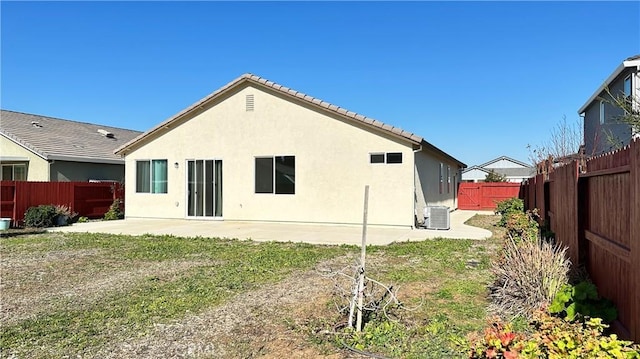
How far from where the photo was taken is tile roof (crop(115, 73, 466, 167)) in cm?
1353

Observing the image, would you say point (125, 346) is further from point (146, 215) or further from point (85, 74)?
point (85, 74)

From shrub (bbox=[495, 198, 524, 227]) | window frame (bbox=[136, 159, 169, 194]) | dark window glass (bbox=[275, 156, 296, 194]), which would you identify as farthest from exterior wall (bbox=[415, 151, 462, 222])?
window frame (bbox=[136, 159, 169, 194])

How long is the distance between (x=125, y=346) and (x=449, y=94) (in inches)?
747

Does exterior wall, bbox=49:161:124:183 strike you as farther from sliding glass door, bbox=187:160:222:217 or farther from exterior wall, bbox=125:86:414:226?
sliding glass door, bbox=187:160:222:217

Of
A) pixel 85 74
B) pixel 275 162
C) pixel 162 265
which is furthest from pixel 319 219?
pixel 85 74

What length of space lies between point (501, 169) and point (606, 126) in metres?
39.9

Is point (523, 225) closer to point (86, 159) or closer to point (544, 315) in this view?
point (544, 315)

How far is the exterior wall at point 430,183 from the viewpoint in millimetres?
15375

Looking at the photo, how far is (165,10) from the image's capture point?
1251 centimetres

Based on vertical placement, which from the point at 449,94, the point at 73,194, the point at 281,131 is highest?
the point at 449,94

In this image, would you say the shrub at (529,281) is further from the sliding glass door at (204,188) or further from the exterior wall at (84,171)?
the exterior wall at (84,171)

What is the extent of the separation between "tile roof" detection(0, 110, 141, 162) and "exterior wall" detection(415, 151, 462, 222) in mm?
15647

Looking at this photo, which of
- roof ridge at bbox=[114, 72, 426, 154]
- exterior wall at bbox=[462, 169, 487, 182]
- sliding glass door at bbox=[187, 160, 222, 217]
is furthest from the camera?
exterior wall at bbox=[462, 169, 487, 182]

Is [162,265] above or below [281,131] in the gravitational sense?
below
